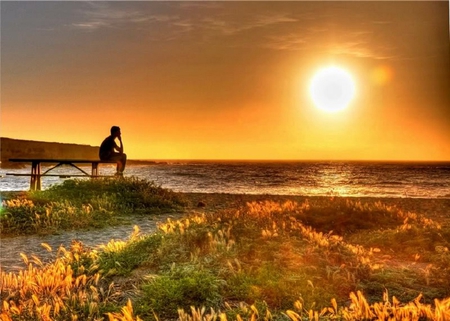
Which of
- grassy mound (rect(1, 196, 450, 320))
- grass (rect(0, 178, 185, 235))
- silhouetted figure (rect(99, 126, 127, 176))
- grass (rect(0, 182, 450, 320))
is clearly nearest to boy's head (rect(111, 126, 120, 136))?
silhouetted figure (rect(99, 126, 127, 176))

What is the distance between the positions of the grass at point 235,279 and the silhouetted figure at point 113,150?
11.2m

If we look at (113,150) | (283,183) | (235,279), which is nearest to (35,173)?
(113,150)

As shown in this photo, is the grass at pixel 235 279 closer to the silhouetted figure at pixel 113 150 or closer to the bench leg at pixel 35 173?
the silhouetted figure at pixel 113 150

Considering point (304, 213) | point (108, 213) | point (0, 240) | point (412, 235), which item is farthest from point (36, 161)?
point (412, 235)

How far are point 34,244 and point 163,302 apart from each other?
19.4 ft

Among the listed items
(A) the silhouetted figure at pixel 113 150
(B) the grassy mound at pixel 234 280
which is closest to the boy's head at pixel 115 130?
(A) the silhouetted figure at pixel 113 150

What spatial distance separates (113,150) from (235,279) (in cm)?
1466

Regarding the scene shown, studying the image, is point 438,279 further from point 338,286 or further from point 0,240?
point 0,240

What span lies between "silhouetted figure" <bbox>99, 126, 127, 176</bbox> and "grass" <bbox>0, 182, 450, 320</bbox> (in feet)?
36.8

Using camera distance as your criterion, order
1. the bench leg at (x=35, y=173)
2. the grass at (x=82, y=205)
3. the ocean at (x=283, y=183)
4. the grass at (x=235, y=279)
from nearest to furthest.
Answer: the grass at (x=235, y=279), the grass at (x=82, y=205), the bench leg at (x=35, y=173), the ocean at (x=283, y=183)

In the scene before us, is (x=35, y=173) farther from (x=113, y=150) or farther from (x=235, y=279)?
(x=235, y=279)

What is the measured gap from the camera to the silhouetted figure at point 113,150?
2012 cm

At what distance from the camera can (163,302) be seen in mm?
5809

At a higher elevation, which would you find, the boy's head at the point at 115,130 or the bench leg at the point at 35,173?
the boy's head at the point at 115,130
